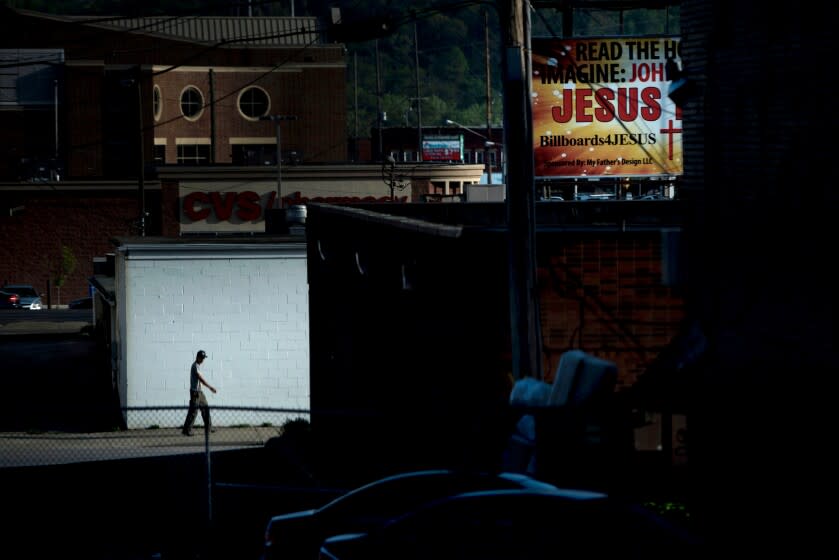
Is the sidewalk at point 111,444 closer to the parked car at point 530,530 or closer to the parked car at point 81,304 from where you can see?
the parked car at point 530,530

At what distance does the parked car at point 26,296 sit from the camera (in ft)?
225

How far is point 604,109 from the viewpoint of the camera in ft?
79.5

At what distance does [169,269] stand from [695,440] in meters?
17.4

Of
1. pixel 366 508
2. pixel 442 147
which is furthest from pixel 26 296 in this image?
pixel 366 508

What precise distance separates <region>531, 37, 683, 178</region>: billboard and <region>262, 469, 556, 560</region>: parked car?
563 inches

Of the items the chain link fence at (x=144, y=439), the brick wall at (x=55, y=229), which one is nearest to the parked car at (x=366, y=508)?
the chain link fence at (x=144, y=439)

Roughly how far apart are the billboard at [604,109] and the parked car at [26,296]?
50545 millimetres

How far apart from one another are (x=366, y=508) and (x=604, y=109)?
15340 mm

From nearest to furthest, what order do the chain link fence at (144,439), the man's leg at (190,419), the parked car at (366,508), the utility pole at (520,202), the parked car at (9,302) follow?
the parked car at (366,508)
the utility pole at (520,202)
the chain link fence at (144,439)
the man's leg at (190,419)
the parked car at (9,302)

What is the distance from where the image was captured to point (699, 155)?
13406 millimetres

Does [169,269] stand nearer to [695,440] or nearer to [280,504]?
[280,504]

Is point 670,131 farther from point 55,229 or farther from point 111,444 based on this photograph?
point 55,229

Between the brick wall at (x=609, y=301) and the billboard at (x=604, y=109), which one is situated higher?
the billboard at (x=604, y=109)

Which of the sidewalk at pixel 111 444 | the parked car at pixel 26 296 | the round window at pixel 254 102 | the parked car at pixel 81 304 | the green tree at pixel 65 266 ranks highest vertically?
the round window at pixel 254 102
